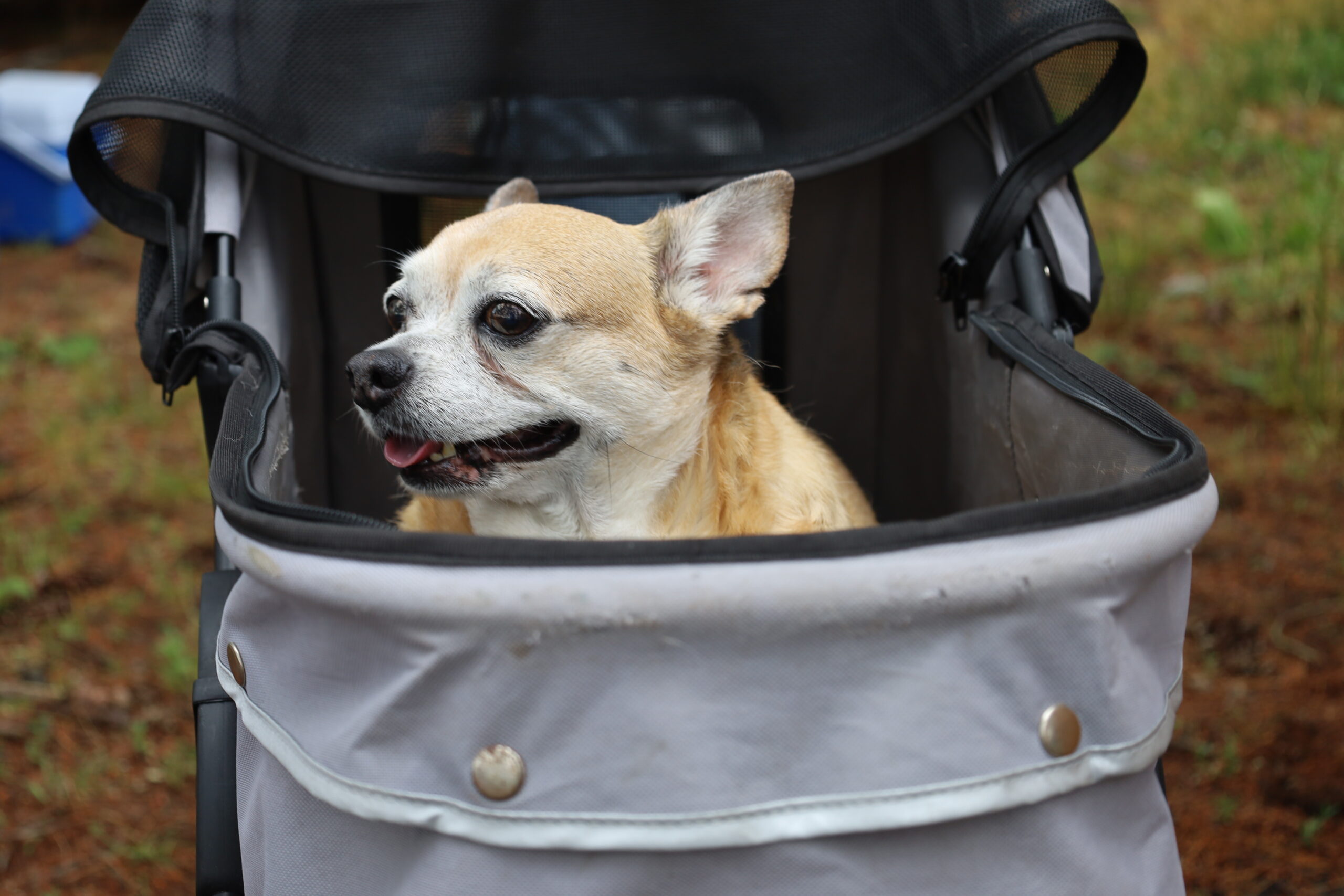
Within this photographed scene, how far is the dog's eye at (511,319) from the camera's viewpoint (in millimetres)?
1695

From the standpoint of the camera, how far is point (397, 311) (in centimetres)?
193

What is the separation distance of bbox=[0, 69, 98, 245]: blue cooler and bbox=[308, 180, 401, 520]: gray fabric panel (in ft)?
11.4

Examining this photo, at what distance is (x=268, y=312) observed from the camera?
1986 mm

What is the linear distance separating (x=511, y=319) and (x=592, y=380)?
0.54 ft

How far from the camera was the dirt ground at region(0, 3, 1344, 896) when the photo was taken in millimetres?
2271

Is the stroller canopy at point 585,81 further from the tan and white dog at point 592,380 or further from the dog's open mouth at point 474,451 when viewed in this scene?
the dog's open mouth at point 474,451

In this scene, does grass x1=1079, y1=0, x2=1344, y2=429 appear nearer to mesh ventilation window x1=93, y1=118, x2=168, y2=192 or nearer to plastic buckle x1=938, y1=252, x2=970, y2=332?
plastic buckle x1=938, y1=252, x2=970, y2=332

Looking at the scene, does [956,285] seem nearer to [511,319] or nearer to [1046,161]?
[1046,161]

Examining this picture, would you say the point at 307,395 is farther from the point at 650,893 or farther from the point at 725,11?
the point at 650,893

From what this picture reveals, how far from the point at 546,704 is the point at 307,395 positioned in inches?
54.5

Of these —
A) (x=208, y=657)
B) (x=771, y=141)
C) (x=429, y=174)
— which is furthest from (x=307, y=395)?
(x=771, y=141)

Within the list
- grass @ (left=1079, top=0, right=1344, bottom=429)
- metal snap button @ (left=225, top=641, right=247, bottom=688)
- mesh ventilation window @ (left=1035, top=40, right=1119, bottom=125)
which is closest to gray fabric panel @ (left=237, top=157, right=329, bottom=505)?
metal snap button @ (left=225, top=641, right=247, bottom=688)

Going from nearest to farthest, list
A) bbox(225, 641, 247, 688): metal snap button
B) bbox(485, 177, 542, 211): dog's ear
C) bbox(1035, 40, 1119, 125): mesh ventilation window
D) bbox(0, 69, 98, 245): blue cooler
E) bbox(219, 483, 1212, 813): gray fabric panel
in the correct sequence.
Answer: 1. bbox(219, 483, 1212, 813): gray fabric panel
2. bbox(225, 641, 247, 688): metal snap button
3. bbox(1035, 40, 1119, 125): mesh ventilation window
4. bbox(485, 177, 542, 211): dog's ear
5. bbox(0, 69, 98, 245): blue cooler

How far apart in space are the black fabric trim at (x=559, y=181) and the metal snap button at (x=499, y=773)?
128 cm
